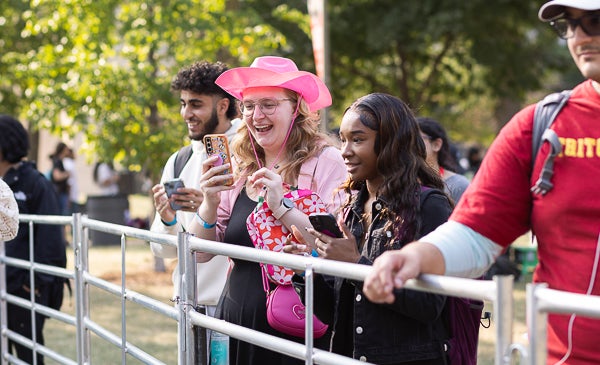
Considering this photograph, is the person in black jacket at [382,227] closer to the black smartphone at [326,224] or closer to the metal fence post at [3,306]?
the black smartphone at [326,224]

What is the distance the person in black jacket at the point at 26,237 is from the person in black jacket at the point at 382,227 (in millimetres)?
3422

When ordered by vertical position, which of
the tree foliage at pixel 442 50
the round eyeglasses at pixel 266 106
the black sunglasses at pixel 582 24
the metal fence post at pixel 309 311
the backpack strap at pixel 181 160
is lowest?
the metal fence post at pixel 309 311

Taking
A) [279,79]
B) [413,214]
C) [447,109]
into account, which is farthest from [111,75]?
[447,109]

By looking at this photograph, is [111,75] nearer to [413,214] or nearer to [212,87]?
[212,87]

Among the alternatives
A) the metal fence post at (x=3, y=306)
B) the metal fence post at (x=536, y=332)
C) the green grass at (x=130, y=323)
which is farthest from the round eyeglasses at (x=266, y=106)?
the metal fence post at (x=3, y=306)

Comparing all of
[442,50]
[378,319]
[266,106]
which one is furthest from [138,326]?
[442,50]

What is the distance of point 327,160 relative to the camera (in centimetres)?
441

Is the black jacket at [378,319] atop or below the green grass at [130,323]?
atop

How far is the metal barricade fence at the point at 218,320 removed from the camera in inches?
94.2

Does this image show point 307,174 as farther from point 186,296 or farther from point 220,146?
point 186,296

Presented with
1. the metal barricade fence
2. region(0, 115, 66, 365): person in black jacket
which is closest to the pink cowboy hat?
the metal barricade fence

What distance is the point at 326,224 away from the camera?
347 cm

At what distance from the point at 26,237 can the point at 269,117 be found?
321 centimetres

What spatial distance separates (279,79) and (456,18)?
1848 cm
